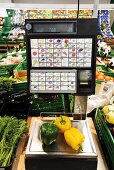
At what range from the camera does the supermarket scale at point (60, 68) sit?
1.14 meters

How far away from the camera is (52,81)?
130 centimetres

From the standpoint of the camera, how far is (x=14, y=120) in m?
1.57

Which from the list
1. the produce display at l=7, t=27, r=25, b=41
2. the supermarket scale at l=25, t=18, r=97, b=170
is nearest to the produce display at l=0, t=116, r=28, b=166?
the supermarket scale at l=25, t=18, r=97, b=170

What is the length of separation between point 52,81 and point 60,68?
85 mm

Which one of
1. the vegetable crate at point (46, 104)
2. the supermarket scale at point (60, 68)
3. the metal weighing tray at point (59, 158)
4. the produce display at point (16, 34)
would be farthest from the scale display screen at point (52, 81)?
the produce display at point (16, 34)

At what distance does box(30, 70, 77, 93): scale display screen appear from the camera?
50.9 inches

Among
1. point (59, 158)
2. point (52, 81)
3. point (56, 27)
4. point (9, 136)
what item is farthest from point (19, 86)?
point (59, 158)

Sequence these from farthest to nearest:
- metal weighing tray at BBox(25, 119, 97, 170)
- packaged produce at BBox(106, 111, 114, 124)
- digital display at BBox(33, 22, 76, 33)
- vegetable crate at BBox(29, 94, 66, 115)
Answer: vegetable crate at BBox(29, 94, 66, 115)
packaged produce at BBox(106, 111, 114, 124)
digital display at BBox(33, 22, 76, 33)
metal weighing tray at BBox(25, 119, 97, 170)

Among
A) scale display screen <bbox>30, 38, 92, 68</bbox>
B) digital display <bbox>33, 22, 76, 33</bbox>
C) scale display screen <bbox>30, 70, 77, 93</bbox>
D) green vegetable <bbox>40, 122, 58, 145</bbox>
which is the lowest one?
green vegetable <bbox>40, 122, 58, 145</bbox>

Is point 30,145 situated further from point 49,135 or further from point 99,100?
point 99,100

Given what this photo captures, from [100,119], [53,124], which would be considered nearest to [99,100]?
[100,119]

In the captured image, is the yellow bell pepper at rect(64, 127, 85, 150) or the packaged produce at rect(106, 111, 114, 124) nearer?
the yellow bell pepper at rect(64, 127, 85, 150)

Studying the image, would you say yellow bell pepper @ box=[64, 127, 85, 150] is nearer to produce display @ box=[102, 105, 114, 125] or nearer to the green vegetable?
the green vegetable

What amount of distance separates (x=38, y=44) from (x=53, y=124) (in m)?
0.43
